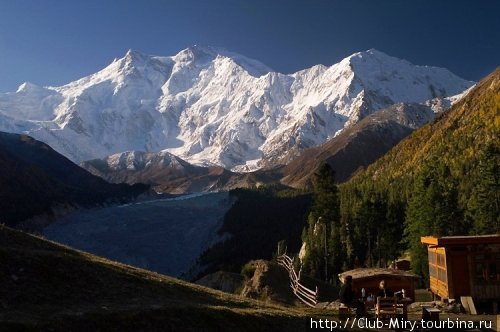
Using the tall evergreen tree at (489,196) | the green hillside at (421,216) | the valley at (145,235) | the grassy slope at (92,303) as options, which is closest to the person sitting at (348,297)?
the grassy slope at (92,303)

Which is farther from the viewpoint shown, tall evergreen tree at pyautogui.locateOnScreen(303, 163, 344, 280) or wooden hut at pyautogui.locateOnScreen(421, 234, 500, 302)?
tall evergreen tree at pyautogui.locateOnScreen(303, 163, 344, 280)

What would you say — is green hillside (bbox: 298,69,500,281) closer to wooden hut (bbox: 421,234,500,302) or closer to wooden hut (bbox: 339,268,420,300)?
wooden hut (bbox: 421,234,500,302)

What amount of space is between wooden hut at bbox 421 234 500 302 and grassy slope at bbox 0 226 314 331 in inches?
746

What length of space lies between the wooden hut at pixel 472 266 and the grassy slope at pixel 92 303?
18948 millimetres

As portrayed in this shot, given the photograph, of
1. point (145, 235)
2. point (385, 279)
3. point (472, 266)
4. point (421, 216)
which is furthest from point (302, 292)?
point (145, 235)

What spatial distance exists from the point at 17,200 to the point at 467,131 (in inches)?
6354

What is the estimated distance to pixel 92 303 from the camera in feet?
66.2

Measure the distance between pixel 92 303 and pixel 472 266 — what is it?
30.5 metres

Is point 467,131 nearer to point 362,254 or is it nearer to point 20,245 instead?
point 362,254

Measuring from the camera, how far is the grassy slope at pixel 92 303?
17.5 metres

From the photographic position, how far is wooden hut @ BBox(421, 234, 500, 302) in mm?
39219

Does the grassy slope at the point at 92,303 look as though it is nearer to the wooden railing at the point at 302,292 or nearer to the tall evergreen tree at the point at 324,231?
the wooden railing at the point at 302,292

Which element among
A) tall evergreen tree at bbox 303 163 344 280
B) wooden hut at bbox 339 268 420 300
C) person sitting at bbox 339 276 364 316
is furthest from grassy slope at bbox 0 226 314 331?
tall evergreen tree at bbox 303 163 344 280

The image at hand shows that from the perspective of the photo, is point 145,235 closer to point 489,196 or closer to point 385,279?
point 489,196
